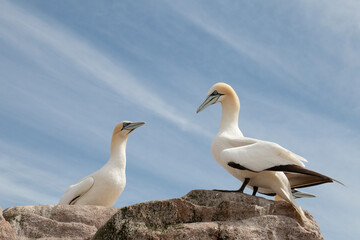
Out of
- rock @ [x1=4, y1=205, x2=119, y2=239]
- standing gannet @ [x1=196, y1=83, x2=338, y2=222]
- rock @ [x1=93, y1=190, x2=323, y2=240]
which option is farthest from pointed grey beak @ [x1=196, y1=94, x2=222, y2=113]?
rock @ [x1=93, y1=190, x2=323, y2=240]

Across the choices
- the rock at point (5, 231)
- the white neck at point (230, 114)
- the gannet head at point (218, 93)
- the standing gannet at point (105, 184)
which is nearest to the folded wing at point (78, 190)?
the standing gannet at point (105, 184)

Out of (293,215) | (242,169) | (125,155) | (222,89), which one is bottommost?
(293,215)

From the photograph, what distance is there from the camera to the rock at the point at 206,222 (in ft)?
23.2

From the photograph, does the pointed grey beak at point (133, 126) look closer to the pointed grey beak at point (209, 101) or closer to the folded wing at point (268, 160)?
the pointed grey beak at point (209, 101)

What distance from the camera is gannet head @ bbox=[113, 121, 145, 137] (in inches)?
522

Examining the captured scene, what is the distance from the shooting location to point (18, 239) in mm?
9188

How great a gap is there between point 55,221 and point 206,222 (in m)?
3.41

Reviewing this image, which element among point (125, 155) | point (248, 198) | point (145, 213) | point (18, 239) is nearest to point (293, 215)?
point (248, 198)

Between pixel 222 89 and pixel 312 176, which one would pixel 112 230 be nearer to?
pixel 312 176

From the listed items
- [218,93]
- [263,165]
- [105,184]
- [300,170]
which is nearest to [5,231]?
[263,165]

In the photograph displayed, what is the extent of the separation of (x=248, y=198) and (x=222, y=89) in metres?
2.86

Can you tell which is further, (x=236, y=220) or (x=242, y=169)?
(x=242, y=169)

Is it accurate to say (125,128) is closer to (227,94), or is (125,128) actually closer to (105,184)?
(105,184)

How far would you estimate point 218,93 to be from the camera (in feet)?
35.3
